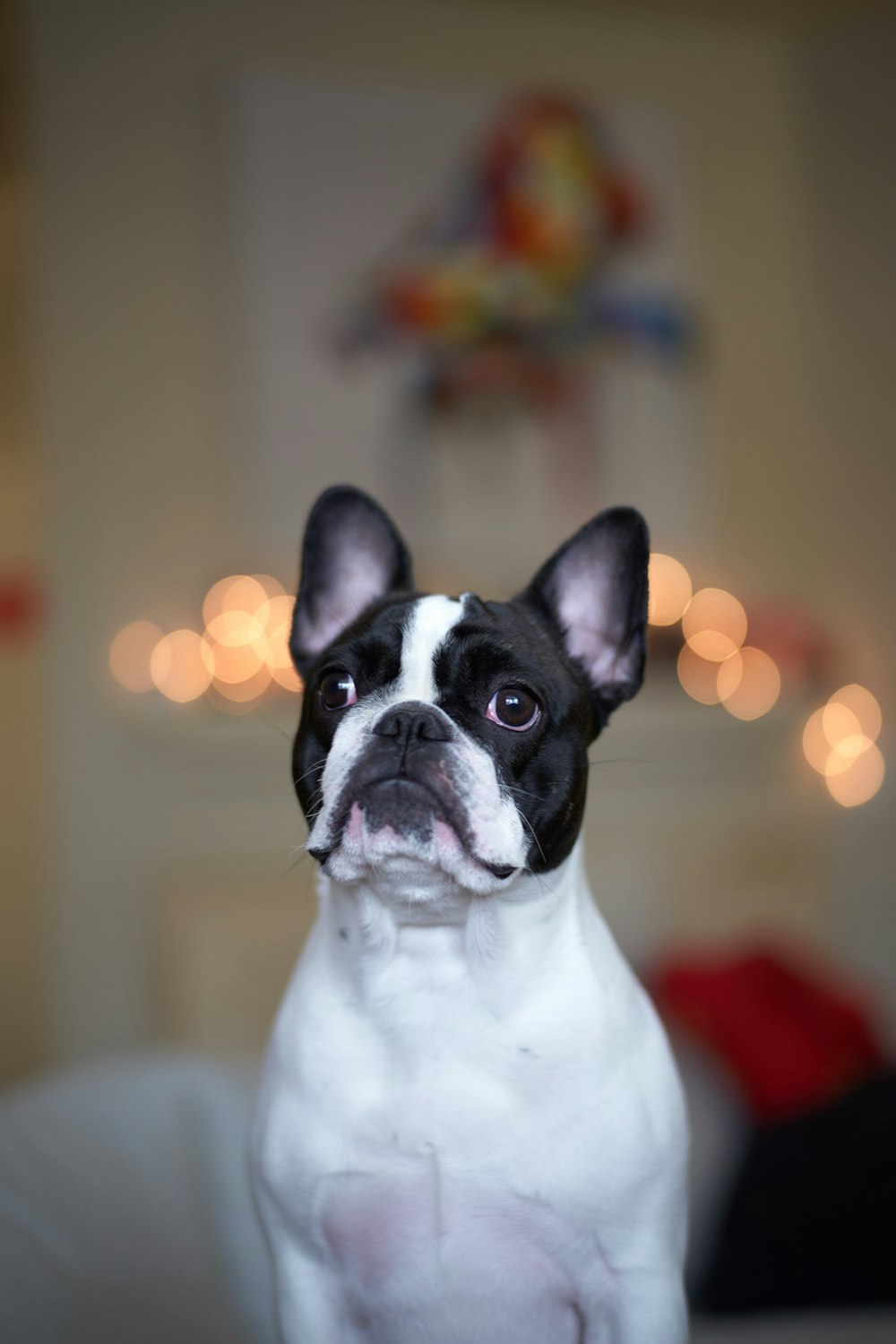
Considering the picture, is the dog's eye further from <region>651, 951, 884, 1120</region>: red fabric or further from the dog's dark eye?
<region>651, 951, 884, 1120</region>: red fabric

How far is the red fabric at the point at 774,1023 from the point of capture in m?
2.83

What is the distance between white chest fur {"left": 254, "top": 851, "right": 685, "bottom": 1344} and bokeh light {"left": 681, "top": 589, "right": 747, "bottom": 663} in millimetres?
3204

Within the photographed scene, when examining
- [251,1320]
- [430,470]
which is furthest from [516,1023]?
[430,470]

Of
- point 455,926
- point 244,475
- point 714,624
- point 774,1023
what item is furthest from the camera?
point 714,624

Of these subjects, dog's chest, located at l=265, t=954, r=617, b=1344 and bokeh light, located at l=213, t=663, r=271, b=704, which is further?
bokeh light, located at l=213, t=663, r=271, b=704

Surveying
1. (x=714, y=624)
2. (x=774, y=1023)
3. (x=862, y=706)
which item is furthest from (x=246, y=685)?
(x=862, y=706)

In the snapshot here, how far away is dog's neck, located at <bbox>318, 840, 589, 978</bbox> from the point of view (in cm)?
140

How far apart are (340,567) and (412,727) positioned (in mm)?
422

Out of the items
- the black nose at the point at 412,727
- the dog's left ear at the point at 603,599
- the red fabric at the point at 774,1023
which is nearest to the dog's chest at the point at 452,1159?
the black nose at the point at 412,727

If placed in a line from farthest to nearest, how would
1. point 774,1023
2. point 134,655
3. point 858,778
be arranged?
→ 1. point 858,778
2. point 134,655
3. point 774,1023

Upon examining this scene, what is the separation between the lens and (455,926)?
143 cm

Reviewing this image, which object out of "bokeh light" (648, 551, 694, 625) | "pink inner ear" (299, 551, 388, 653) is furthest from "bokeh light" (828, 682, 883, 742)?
"pink inner ear" (299, 551, 388, 653)

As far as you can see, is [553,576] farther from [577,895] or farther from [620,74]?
[620,74]

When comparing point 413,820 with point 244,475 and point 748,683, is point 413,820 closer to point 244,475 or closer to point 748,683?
point 244,475
